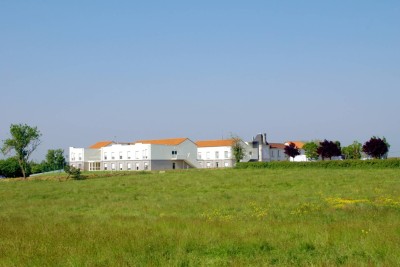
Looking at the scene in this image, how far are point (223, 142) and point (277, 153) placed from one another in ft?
82.1

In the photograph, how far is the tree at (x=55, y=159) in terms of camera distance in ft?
382

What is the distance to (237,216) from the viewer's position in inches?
686

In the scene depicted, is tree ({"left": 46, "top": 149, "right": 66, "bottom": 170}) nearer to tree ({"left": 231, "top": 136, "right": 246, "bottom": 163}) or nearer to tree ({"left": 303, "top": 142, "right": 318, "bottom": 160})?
tree ({"left": 231, "top": 136, "right": 246, "bottom": 163})

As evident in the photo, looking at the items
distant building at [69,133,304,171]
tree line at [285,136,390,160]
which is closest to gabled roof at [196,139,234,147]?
distant building at [69,133,304,171]

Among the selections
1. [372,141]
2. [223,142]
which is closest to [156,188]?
[372,141]

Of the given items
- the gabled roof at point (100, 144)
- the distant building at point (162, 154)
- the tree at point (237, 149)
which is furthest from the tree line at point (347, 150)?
the gabled roof at point (100, 144)

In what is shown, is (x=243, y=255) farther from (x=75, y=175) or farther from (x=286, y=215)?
(x=75, y=175)

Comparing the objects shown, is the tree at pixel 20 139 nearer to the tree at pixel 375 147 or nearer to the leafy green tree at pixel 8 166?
the leafy green tree at pixel 8 166

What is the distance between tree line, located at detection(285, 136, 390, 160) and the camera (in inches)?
3765

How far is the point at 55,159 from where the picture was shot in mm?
118125

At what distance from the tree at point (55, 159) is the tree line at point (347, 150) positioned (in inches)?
2394

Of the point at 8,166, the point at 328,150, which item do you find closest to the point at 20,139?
the point at 8,166

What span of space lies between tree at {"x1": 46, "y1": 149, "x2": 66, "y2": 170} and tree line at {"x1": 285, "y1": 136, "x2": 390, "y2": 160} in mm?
60802

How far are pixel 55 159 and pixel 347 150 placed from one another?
251 feet
